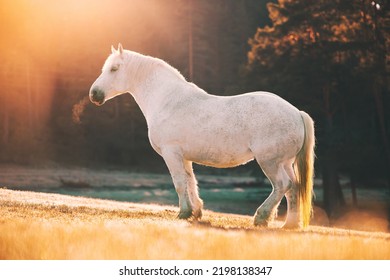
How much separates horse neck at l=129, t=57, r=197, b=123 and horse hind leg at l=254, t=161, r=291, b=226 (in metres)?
2.33

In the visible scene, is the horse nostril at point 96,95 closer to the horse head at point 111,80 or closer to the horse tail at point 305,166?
the horse head at point 111,80

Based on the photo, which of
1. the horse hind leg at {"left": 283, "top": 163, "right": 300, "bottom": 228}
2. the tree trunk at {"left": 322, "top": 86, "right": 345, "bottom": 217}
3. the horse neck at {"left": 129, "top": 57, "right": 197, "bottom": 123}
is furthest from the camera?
the tree trunk at {"left": 322, "top": 86, "right": 345, "bottom": 217}

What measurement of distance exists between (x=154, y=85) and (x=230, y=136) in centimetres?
214

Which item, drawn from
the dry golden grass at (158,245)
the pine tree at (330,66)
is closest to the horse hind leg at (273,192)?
the dry golden grass at (158,245)

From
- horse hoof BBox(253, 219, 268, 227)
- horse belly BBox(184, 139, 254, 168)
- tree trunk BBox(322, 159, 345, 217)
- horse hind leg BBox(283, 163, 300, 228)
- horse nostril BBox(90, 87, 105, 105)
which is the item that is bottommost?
tree trunk BBox(322, 159, 345, 217)

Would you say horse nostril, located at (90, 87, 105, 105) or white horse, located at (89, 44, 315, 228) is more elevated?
horse nostril, located at (90, 87, 105, 105)

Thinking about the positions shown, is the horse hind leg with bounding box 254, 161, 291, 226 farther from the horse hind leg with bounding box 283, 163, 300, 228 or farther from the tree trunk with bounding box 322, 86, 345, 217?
the tree trunk with bounding box 322, 86, 345, 217

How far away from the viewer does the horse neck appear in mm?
10945

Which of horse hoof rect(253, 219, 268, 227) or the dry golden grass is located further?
horse hoof rect(253, 219, 268, 227)

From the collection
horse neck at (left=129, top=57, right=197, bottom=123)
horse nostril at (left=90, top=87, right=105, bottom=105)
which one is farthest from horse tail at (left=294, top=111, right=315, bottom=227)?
horse nostril at (left=90, top=87, right=105, bottom=105)

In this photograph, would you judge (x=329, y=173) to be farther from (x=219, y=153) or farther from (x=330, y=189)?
(x=219, y=153)

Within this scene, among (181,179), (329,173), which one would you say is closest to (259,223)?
(181,179)

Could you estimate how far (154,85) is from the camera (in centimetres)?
1119

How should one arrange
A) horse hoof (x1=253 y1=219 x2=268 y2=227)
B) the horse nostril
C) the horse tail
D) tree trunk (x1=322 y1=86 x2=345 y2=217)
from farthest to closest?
tree trunk (x1=322 y1=86 x2=345 y2=217) → the horse nostril → the horse tail → horse hoof (x1=253 y1=219 x2=268 y2=227)
